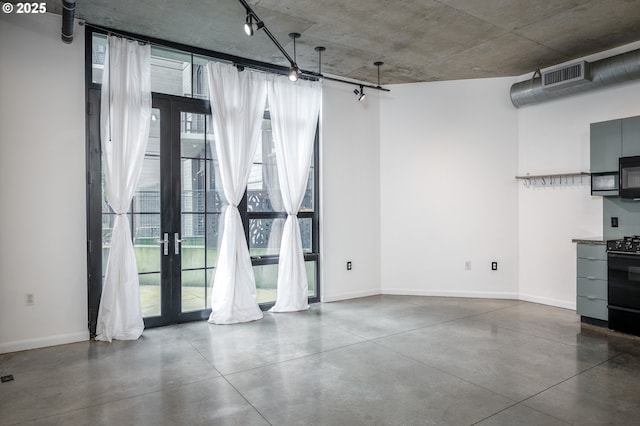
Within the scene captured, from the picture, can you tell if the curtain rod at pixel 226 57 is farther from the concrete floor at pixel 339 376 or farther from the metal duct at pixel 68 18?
the concrete floor at pixel 339 376

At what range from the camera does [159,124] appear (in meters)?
4.46

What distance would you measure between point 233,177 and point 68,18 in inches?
84.1

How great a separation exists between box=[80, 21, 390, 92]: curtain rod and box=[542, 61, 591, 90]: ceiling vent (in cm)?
211

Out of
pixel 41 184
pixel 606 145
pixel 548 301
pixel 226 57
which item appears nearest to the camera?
pixel 41 184

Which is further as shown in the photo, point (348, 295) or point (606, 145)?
point (348, 295)

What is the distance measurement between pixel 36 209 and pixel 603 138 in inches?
241

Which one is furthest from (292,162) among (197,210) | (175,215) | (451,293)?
(451,293)

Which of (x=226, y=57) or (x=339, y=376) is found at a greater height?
(x=226, y=57)

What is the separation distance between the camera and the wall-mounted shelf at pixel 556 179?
5035mm

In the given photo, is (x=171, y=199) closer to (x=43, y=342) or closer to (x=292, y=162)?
(x=292, y=162)

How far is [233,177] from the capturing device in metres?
4.73

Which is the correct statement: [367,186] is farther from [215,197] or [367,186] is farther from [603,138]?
[603,138]

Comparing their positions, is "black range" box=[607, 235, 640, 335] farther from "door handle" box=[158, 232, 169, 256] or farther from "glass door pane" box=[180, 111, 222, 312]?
"door handle" box=[158, 232, 169, 256]

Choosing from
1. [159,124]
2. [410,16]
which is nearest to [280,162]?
[159,124]
